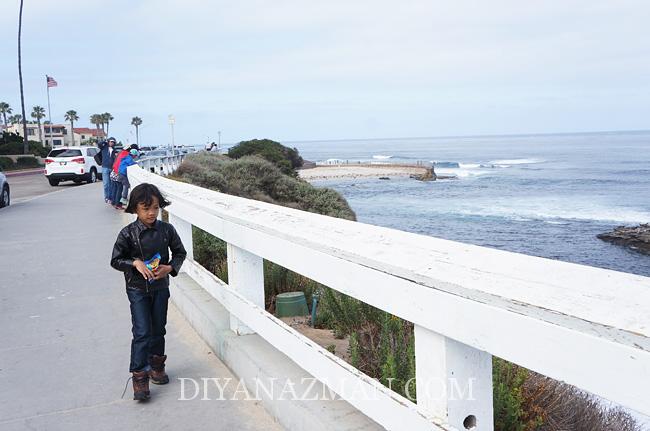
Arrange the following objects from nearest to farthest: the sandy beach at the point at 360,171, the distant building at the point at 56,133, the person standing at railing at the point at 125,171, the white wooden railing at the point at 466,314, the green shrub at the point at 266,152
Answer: the white wooden railing at the point at 466,314
the person standing at railing at the point at 125,171
the green shrub at the point at 266,152
the sandy beach at the point at 360,171
the distant building at the point at 56,133

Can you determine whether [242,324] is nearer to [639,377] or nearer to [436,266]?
[436,266]

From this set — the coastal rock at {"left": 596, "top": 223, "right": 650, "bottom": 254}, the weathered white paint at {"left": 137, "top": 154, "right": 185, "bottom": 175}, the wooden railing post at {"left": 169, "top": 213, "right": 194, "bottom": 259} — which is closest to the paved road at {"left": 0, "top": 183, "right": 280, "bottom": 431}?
the wooden railing post at {"left": 169, "top": 213, "right": 194, "bottom": 259}

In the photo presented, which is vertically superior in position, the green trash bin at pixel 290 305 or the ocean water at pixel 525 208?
the green trash bin at pixel 290 305

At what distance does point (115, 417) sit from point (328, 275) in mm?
1891

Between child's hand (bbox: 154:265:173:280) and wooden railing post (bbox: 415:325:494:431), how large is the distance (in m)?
2.40

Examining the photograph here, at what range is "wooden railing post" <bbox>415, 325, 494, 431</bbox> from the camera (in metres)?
2.31

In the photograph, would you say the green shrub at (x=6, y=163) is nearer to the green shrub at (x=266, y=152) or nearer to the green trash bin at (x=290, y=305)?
the green shrub at (x=266, y=152)

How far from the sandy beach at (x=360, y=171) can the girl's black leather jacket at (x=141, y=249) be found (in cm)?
9064

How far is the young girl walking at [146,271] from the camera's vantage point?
433 cm

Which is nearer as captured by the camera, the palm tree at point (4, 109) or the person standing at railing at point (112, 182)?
the person standing at railing at point (112, 182)

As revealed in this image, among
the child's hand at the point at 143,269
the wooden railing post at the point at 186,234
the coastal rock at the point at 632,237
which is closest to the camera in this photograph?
the child's hand at the point at 143,269

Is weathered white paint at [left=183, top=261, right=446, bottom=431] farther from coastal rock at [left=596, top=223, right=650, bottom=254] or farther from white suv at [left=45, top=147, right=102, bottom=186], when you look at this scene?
coastal rock at [left=596, top=223, right=650, bottom=254]

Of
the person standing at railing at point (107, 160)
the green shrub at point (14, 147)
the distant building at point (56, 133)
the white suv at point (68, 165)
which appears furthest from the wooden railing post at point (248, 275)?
the distant building at point (56, 133)

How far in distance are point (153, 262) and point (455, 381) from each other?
2.64 meters
